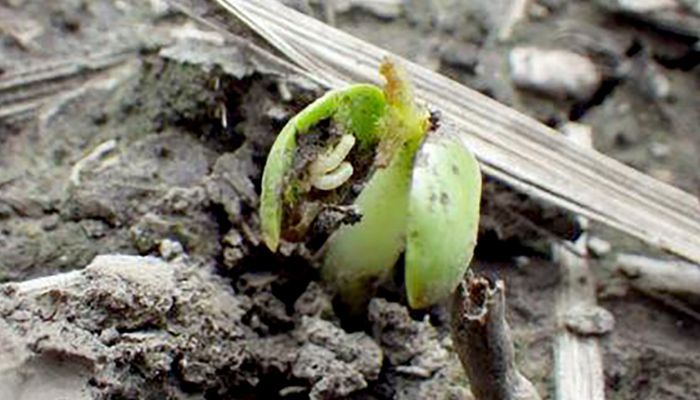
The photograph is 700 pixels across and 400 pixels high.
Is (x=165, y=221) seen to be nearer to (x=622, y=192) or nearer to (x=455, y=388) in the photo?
(x=455, y=388)

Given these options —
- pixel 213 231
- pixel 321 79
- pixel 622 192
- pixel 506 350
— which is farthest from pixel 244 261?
pixel 622 192

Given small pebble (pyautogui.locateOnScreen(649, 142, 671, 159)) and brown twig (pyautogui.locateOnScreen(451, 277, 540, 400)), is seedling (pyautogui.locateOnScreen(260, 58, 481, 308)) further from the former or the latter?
small pebble (pyautogui.locateOnScreen(649, 142, 671, 159))

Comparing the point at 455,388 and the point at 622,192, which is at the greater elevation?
the point at 622,192

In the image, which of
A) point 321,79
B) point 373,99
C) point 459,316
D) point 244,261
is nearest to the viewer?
point 459,316

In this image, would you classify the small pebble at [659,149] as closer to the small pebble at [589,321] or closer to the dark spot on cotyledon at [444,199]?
the small pebble at [589,321]

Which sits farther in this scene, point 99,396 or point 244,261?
point 244,261

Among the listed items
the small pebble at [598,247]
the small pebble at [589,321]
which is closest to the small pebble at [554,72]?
the small pebble at [598,247]

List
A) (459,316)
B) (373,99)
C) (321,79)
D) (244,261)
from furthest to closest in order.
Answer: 1. (321,79)
2. (244,261)
3. (373,99)
4. (459,316)

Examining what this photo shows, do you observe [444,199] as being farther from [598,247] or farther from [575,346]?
[598,247]

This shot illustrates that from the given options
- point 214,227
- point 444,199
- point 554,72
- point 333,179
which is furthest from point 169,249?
point 554,72
